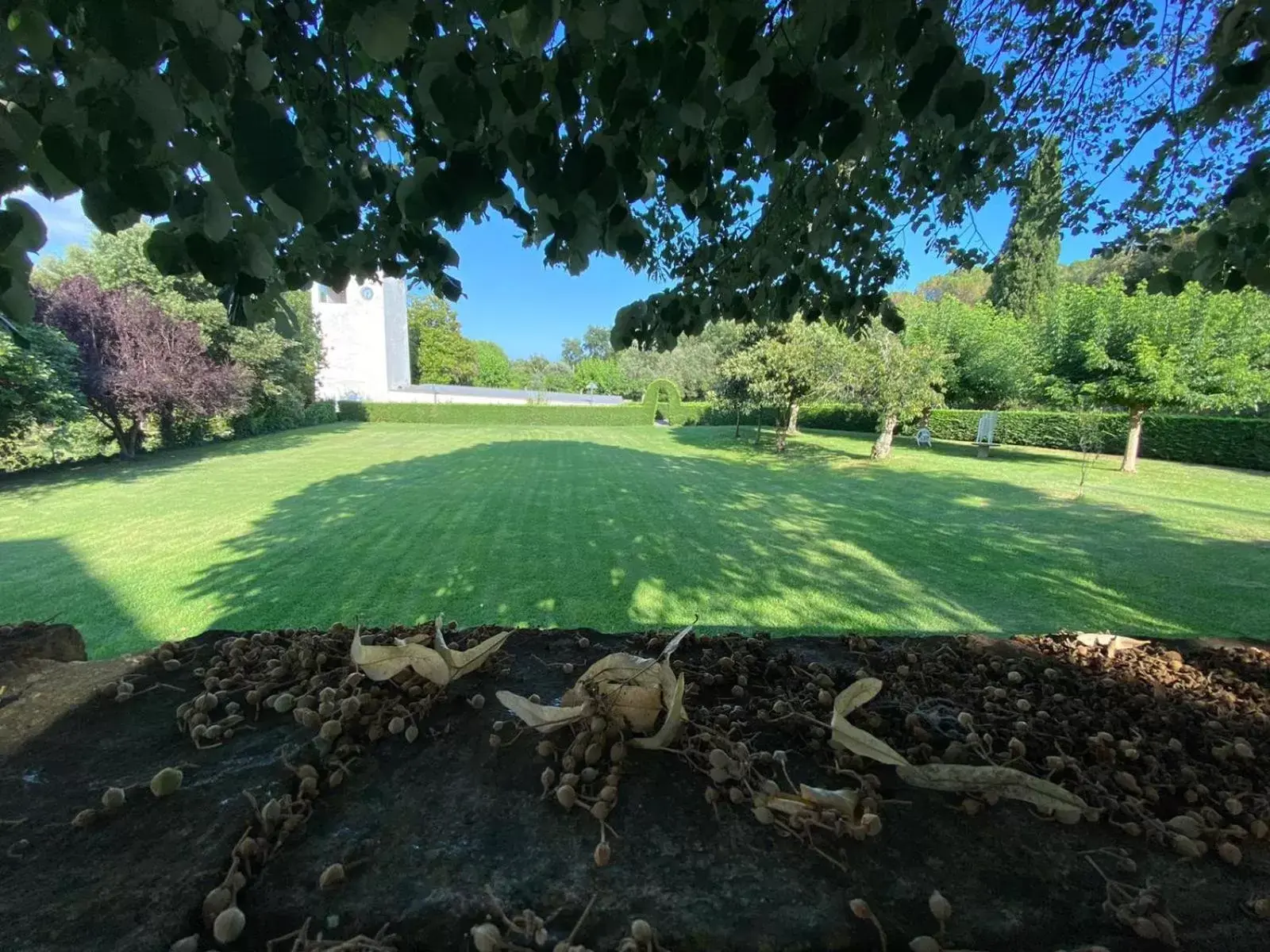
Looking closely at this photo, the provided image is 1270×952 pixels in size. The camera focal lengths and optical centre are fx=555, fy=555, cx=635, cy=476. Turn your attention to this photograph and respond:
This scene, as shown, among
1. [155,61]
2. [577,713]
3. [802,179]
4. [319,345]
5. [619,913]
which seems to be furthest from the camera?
[319,345]

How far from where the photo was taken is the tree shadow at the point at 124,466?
12586 mm

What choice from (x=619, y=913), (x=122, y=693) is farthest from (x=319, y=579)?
(x=619, y=913)

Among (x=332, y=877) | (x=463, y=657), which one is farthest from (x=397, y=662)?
(x=332, y=877)

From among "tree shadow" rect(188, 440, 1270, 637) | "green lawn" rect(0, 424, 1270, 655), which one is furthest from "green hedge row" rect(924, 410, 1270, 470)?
"tree shadow" rect(188, 440, 1270, 637)

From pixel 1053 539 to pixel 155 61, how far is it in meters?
10.7

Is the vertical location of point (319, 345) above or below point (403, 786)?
above

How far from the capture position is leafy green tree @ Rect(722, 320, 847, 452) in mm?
17875

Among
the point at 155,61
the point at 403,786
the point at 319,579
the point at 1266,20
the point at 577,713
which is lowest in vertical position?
the point at 319,579

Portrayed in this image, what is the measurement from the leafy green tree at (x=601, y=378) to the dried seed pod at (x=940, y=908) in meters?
72.0

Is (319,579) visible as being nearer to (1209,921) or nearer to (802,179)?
(802,179)

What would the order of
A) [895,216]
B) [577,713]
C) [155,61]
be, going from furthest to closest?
[895,216] < [577,713] < [155,61]

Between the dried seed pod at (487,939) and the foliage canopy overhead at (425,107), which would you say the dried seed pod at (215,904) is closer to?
the dried seed pod at (487,939)

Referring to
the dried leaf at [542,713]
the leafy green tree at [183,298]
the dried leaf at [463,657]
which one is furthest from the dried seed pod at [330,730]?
the leafy green tree at [183,298]

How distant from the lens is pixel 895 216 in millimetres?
3721
